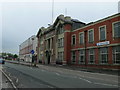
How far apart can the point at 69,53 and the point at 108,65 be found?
1494 cm

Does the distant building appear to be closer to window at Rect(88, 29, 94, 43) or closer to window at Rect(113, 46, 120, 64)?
window at Rect(88, 29, 94, 43)

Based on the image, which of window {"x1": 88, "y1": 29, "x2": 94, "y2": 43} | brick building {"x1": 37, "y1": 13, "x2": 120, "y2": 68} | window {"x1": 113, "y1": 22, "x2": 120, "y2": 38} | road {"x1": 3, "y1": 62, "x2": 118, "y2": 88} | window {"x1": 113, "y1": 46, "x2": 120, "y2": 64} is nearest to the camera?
road {"x1": 3, "y1": 62, "x2": 118, "y2": 88}

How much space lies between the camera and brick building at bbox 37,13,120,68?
96.4 ft

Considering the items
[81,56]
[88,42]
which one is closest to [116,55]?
[88,42]

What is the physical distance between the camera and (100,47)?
1270 inches

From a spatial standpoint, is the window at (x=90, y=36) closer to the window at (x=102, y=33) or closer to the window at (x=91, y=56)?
the window at (x=91, y=56)

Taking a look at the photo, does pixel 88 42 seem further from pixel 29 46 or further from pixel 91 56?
pixel 29 46

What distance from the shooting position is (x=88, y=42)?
36.2 meters

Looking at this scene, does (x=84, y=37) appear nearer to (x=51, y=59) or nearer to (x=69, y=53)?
(x=69, y=53)

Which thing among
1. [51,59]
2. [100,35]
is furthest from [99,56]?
[51,59]

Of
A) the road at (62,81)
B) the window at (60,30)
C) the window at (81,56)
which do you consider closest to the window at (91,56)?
the window at (81,56)

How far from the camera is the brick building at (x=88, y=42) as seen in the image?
29.4m

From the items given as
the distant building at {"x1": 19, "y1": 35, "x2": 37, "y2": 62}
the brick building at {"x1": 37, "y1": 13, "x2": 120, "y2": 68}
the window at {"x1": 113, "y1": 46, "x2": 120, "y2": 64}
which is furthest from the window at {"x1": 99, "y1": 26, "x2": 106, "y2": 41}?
the distant building at {"x1": 19, "y1": 35, "x2": 37, "y2": 62}

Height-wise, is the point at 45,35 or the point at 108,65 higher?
the point at 45,35
